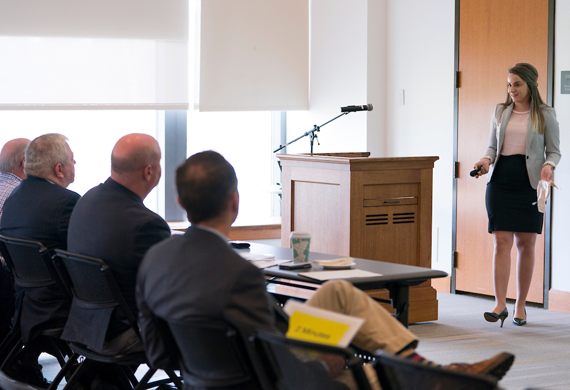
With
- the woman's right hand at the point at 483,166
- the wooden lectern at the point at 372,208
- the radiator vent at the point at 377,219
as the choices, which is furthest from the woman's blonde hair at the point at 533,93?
the radiator vent at the point at 377,219

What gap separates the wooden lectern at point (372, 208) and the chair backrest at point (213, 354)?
2661 millimetres

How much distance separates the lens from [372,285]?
2432 millimetres

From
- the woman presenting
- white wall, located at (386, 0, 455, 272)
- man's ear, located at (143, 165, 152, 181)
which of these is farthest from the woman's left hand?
man's ear, located at (143, 165, 152, 181)

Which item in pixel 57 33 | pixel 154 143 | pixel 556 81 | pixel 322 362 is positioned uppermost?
pixel 57 33

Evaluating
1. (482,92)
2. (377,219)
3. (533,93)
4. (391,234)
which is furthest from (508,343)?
(482,92)

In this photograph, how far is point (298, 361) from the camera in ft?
5.19

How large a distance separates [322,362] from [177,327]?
420 mm

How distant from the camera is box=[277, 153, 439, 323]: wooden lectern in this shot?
4387 mm

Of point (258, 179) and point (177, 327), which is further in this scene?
point (258, 179)

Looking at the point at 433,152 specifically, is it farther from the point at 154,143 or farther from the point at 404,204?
the point at 154,143

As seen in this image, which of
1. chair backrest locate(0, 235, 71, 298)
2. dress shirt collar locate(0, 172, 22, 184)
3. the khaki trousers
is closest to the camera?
the khaki trousers

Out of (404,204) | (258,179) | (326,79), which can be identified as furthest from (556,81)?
(258,179)

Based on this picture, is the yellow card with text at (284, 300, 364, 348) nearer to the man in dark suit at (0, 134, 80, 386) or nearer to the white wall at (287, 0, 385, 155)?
the man in dark suit at (0, 134, 80, 386)

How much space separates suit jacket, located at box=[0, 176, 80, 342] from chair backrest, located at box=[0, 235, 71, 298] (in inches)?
1.9
